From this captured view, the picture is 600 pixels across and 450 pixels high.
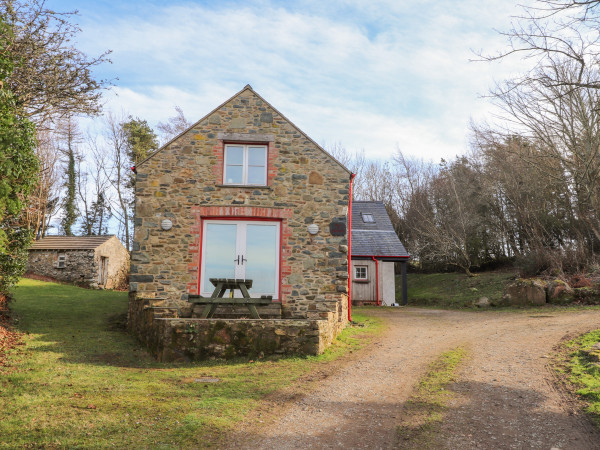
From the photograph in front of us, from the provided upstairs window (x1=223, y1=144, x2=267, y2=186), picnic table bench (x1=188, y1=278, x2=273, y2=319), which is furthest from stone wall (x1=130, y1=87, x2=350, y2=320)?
picnic table bench (x1=188, y1=278, x2=273, y2=319)

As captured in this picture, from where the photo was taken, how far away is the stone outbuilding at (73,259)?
24.5 m

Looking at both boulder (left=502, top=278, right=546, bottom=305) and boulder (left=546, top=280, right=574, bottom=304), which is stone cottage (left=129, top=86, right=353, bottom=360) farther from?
boulder (left=546, top=280, right=574, bottom=304)

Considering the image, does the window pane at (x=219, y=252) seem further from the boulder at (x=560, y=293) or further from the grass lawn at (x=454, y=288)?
the boulder at (x=560, y=293)

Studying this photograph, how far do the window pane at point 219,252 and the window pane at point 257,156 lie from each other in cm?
186

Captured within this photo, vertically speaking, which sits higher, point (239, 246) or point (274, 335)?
point (239, 246)

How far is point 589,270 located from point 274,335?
15.4 m

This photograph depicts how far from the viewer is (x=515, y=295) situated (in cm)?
1706

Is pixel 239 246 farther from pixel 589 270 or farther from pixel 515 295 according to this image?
pixel 589 270

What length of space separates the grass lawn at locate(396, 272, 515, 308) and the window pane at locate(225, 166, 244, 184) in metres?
11.4

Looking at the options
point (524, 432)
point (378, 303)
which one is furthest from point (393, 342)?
point (378, 303)

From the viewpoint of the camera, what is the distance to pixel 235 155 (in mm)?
12750

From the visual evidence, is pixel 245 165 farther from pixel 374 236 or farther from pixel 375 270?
pixel 374 236

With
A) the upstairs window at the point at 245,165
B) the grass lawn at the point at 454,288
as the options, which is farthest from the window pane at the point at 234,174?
the grass lawn at the point at 454,288

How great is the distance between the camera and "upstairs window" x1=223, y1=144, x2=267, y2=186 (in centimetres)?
1259
